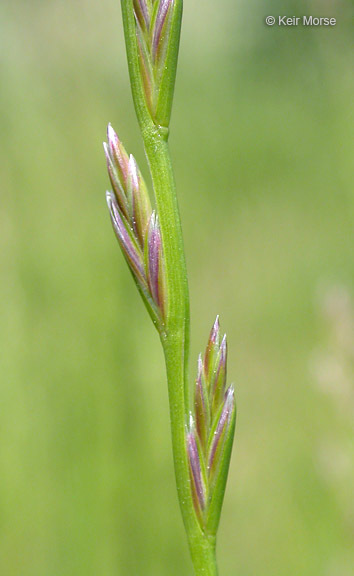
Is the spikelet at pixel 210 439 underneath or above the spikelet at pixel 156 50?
underneath

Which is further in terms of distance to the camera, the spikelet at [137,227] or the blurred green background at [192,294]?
the blurred green background at [192,294]

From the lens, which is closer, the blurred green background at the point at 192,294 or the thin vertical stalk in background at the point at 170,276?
the thin vertical stalk in background at the point at 170,276

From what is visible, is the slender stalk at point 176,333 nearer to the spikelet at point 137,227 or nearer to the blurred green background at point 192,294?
the spikelet at point 137,227

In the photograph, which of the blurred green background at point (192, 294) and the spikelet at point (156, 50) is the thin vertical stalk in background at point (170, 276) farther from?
the blurred green background at point (192, 294)

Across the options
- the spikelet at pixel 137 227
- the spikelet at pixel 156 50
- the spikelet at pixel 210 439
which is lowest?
the spikelet at pixel 210 439

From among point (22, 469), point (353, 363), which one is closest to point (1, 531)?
point (22, 469)

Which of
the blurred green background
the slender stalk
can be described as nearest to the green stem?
the slender stalk

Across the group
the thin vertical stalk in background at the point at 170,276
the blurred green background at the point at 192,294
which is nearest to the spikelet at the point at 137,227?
the thin vertical stalk in background at the point at 170,276

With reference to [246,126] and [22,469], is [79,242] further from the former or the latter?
[246,126]
